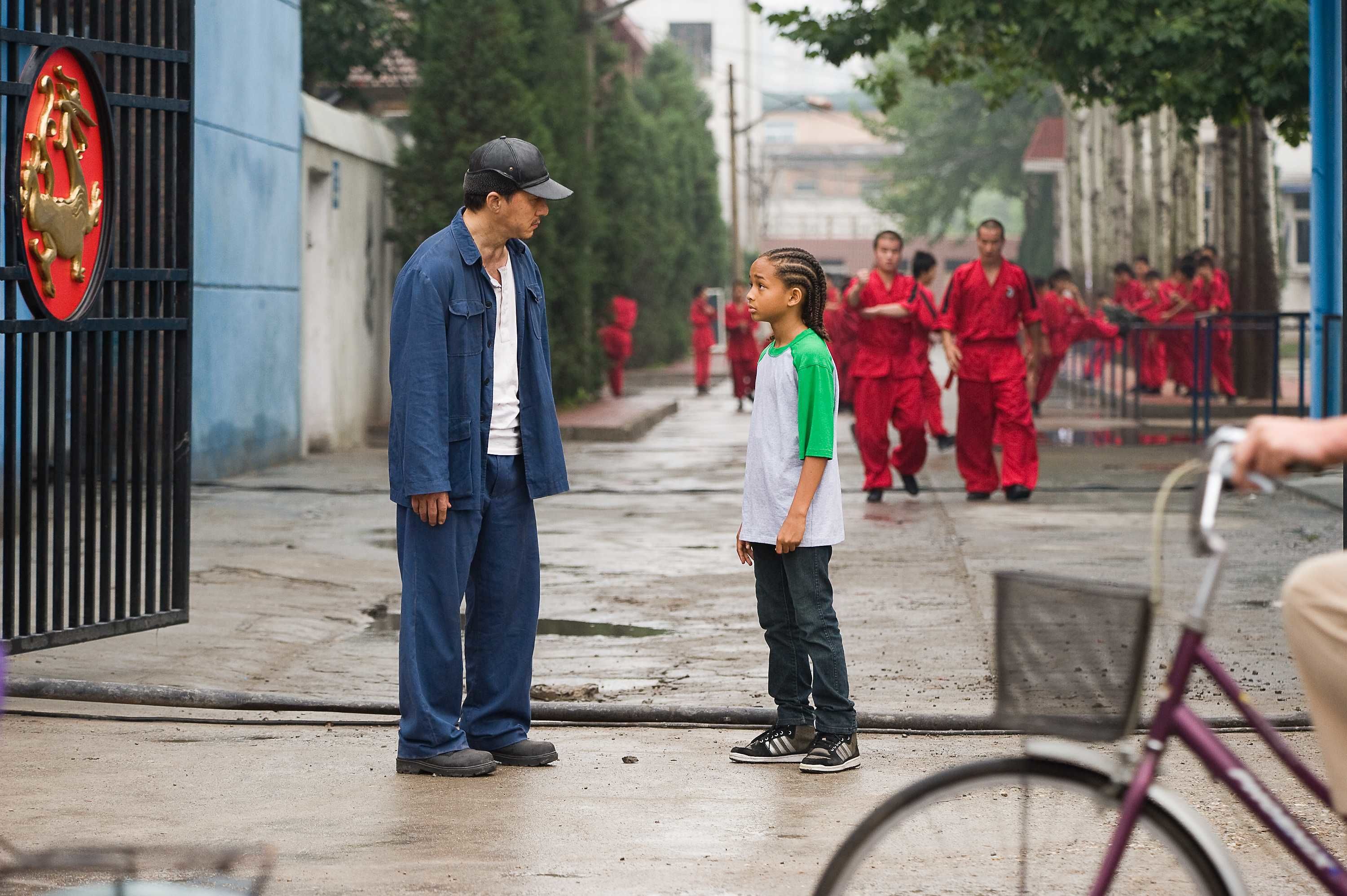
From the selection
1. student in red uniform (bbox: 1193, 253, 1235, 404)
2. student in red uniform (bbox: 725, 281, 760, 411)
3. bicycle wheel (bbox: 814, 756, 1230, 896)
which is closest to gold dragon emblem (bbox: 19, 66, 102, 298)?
bicycle wheel (bbox: 814, 756, 1230, 896)

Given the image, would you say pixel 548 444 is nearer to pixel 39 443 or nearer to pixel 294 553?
pixel 39 443

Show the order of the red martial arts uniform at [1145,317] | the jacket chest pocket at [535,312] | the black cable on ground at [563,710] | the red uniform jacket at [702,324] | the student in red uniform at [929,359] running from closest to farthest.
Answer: the jacket chest pocket at [535,312]
the black cable on ground at [563,710]
the student in red uniform at [929,359]
the red martial arts uniform at [1145,317]
the red uniform jacket at [702,324]

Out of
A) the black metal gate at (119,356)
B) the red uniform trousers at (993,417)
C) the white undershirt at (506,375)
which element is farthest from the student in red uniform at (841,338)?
the white undershirt at (506,375)

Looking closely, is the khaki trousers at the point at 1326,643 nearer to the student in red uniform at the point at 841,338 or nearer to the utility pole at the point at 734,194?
the student in red uniform at the point at 841,338

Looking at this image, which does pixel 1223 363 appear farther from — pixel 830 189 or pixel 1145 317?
pixel 830 189

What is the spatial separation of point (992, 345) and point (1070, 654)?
1021 cm

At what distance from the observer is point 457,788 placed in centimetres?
543

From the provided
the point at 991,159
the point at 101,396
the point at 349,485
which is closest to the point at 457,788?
the point at 101,396

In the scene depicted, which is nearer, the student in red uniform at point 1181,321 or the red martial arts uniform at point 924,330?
the red martial arts uniform at point 924,330

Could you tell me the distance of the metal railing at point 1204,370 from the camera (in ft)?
62.9

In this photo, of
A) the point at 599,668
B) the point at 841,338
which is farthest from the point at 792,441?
the point at 841,338

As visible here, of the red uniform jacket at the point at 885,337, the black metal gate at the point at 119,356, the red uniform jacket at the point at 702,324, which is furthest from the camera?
the red uniform jacket at the point at 702,324

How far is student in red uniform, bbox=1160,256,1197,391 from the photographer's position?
2544cm

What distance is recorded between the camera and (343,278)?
A: 19.0 m
